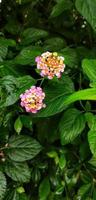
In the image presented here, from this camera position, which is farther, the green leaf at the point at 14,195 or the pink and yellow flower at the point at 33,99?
the green leaf at the point at 14,195

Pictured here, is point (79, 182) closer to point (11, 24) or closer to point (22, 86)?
point (22, 86)

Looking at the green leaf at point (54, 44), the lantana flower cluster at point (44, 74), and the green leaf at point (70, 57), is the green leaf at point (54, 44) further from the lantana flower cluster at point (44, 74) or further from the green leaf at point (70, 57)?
the lantana flower cluster at point (44, 74)

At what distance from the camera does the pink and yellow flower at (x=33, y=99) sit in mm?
1180

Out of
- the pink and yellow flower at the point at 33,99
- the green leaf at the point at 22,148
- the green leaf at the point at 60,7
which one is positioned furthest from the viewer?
the green leaf at the point at 60,7

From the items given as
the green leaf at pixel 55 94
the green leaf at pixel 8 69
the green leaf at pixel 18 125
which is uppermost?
the green leaf at pixel 8 69

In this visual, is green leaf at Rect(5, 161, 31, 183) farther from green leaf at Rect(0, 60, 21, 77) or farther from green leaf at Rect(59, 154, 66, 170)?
green leaf at Rect(0, 60, 21, 77)

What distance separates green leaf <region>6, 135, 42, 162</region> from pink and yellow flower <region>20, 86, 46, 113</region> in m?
0.15

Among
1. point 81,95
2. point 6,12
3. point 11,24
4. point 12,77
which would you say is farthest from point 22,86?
point 6,12

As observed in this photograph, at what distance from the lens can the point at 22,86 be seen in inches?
47.8

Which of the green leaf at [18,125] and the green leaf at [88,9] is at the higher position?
the green leaf at [88,9]

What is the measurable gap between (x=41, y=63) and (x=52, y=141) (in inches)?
11.4

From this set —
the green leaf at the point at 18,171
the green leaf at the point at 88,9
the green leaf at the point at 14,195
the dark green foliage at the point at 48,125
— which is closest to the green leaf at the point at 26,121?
the dark green foliage at the point at 48,125

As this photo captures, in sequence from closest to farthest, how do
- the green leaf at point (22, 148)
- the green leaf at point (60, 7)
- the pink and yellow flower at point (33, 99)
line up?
1. the pink and yellow flower at point (33, 99)
2. the green leaf at point (22, 148)
3. the green leaf at point (60, 7)

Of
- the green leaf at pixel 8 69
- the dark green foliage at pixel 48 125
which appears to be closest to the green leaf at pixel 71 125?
the dark green foliage at pixel 48 125
